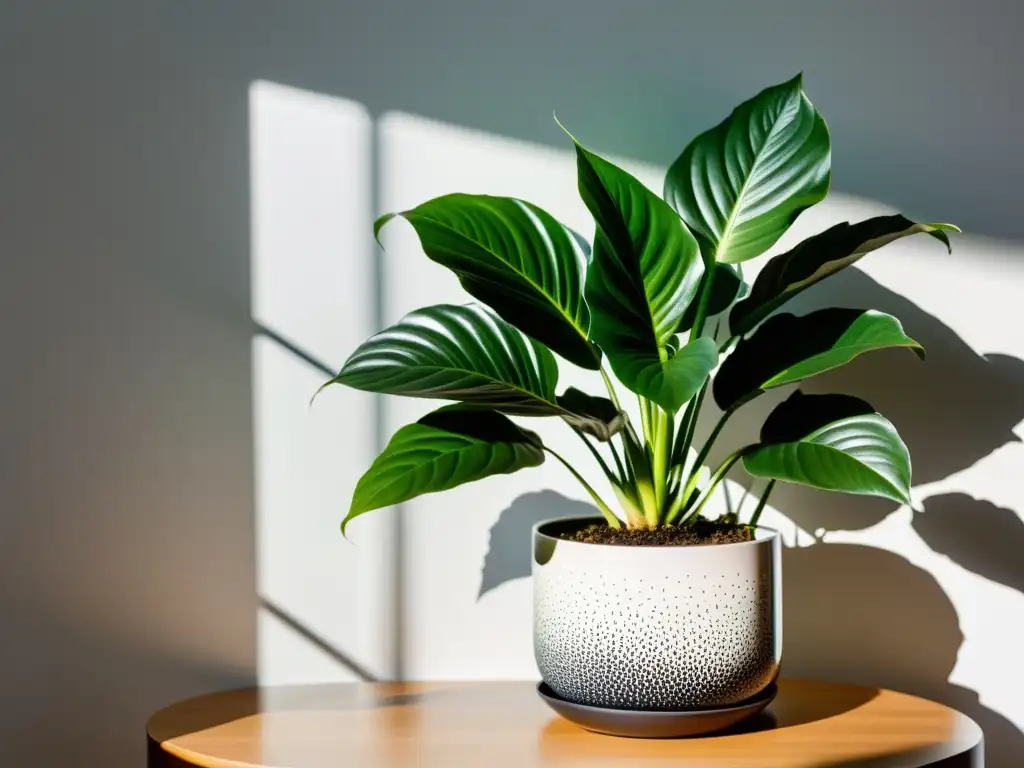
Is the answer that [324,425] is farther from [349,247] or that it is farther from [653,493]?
[653,493]

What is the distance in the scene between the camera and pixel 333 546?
150cm

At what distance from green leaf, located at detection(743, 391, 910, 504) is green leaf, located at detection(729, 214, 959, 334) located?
0.12 metres

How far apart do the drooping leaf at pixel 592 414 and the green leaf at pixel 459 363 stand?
0.02m

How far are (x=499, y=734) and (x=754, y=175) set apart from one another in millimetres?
719

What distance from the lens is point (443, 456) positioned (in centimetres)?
122

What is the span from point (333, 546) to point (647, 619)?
0.50 meters

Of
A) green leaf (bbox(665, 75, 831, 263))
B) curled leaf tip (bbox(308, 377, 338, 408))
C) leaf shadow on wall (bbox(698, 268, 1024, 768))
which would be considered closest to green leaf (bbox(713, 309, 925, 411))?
green leaf (bbox(665, 75, 831, 263))

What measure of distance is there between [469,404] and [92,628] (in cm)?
63

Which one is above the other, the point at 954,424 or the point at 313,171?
the point at 313,171

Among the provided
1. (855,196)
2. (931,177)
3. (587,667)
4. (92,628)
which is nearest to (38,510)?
(92,628)

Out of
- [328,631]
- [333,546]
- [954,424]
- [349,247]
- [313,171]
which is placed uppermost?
[313,171]

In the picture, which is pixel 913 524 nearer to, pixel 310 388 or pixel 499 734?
pixel 499 734

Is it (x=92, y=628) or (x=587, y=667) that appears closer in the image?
(x=587, y=667)

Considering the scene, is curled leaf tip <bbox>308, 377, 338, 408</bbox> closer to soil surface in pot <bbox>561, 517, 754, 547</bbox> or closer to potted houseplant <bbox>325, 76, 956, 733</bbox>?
potted houseplant <bbox>325, 76, 956, 733</bbox>
